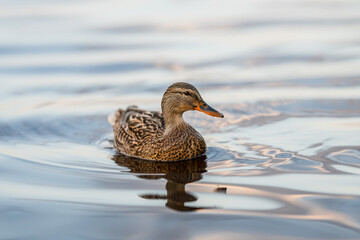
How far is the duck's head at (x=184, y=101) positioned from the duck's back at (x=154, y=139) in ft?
0.97

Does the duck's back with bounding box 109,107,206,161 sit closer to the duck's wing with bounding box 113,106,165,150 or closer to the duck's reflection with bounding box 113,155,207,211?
the duck's wing with bounding box 113,106,165,150

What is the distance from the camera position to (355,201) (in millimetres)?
6184

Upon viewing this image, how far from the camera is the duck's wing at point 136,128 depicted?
8867 millimetres

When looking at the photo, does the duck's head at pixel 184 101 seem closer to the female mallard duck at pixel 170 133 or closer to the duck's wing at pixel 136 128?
the female mallard duck at pixel 170 133

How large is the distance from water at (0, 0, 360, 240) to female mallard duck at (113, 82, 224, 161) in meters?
0.22

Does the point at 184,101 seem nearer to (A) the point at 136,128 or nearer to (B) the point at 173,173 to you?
(A) the point at 136,128

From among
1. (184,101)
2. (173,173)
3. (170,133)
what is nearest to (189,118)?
(170,133)

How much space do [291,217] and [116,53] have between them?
959 cm

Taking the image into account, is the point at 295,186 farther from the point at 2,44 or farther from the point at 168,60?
the point at 2,44

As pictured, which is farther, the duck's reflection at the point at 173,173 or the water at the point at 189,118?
the duck's reflection at the point at 173,173

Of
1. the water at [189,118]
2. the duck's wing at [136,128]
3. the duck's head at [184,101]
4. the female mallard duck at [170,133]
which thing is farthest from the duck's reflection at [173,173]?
the duck's head at [184,101]

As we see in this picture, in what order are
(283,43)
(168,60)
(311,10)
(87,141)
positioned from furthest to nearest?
(311,10), (283,43), (168,60), (87,141)

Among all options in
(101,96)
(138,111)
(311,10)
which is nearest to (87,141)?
(138,111)

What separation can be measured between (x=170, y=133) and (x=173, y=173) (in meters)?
1.04
